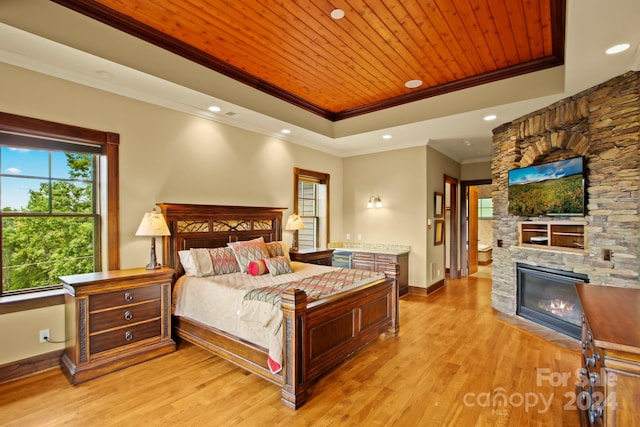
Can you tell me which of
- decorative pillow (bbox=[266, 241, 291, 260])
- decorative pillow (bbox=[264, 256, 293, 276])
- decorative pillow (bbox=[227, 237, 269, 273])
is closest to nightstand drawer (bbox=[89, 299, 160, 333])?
decorative pillow (bbox=[227, 237, 269, 273])

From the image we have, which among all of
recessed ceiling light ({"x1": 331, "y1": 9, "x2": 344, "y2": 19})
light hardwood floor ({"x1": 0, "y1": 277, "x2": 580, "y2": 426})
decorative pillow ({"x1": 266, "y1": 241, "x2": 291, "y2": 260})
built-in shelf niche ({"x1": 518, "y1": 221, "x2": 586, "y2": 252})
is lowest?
light hardwood floor ({"x1": 0, "y1": 277, "x2": 580, "y2": 426})

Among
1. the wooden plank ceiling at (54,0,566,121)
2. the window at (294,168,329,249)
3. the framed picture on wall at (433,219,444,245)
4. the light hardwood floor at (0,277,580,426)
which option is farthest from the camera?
the framed picture on wall at (433,219,444,245)

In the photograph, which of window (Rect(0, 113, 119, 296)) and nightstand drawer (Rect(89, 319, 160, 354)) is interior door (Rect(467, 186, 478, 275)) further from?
window (Rect(0, 113, 119, 296))

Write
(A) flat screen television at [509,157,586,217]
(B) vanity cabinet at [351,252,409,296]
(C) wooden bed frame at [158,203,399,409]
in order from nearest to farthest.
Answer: (C) wooden bed frame at [158,203,399,409] < (A) flat screen television at [509,157,586,217] < (B) vanity cabinet at [351,252,409,296]

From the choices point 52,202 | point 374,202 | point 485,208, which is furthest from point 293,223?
point 485,208

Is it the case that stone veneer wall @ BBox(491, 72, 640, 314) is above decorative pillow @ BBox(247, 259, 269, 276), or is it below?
above

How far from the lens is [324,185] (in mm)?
6281

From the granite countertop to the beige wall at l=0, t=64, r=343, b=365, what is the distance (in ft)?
4.64

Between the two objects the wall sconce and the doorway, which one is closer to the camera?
the wall sconce

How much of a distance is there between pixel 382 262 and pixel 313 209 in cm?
167

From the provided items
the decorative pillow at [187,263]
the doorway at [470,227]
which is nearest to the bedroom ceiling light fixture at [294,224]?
the decorative pillow at [187,263]

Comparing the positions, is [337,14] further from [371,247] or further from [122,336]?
[371,247]

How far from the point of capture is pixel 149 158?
3.62 meters

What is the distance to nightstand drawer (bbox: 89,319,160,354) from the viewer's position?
280 cm
